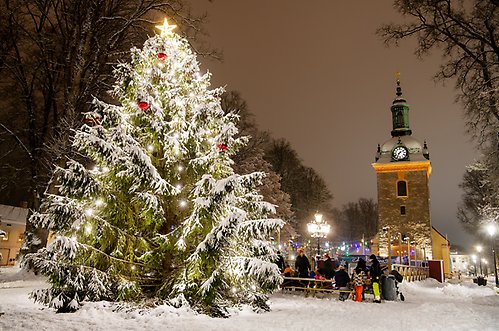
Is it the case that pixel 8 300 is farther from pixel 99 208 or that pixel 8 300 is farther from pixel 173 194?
pixel 173 194

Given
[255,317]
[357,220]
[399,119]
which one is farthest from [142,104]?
[357,220]

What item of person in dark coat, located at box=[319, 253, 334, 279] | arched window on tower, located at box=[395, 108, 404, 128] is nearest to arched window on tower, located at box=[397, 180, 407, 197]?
arched window on tower, located at box=[395, 108, 404, 128]

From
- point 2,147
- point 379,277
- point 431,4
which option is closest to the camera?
point 379,277

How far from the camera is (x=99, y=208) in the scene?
9273 millimetres

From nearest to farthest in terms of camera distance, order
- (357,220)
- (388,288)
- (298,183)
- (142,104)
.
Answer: (142,104)
(388,288)
(298,183)
(357,220)


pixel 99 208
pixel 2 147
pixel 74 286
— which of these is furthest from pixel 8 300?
pixel 2 147

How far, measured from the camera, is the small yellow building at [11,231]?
3369 cm

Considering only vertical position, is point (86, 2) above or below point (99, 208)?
above

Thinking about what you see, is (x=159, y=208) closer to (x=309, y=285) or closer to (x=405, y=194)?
(x=309, y=285)

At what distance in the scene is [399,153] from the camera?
45.9 metres

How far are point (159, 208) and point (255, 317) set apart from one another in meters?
3.16

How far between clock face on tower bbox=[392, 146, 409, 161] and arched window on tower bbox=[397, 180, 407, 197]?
2.55 meters

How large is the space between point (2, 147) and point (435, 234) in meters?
43.5

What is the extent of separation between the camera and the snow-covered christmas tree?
27.7ft
